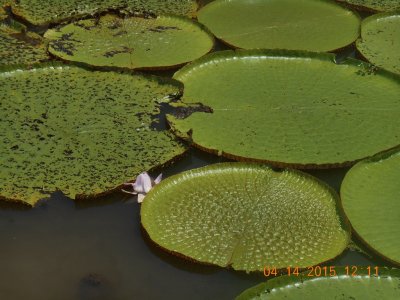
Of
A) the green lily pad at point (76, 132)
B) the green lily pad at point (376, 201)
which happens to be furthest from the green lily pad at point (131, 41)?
the green lily pad at point (376, 201)

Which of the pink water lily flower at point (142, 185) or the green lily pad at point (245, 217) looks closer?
the green lily pad at point (245, 217)

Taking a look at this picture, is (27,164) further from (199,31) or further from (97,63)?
(199,31)

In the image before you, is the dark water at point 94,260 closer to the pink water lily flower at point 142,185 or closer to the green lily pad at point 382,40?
the pink water lily flower at point 142,185

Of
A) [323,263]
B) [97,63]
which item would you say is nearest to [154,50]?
[97,63]

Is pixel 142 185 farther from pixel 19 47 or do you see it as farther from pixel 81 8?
pixel 81 8

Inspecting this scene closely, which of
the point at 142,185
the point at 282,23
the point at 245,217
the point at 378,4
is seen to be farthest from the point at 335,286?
the point at 378,4
